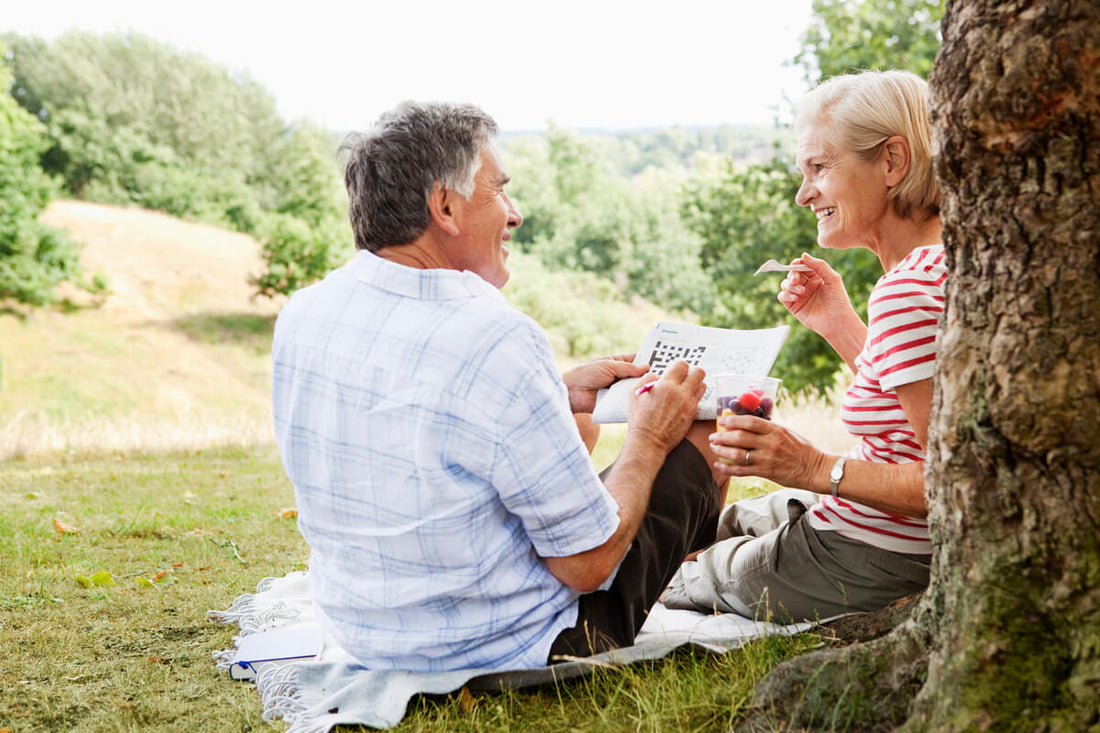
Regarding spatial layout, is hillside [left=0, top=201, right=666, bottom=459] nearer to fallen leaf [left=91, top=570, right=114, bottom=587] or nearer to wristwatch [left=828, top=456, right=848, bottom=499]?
fallen leaf [left=91, top=570, right=114, bottom=587]

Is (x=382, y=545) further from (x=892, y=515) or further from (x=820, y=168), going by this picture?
(x=820, y=168)

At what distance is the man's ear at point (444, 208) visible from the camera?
226cm

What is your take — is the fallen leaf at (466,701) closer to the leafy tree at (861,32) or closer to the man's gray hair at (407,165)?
the man's gray hair at (407,165)

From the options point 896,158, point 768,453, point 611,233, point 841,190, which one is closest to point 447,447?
point 768,453

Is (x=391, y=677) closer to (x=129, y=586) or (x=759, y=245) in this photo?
(x=129, y=586)

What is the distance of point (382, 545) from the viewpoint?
7.29 ft

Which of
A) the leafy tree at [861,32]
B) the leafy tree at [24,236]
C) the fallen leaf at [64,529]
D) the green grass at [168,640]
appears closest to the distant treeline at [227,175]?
the leafy tree at [24,236]

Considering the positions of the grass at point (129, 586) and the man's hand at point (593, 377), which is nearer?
the grass at point (129, 586)

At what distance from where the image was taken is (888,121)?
2.52 meters

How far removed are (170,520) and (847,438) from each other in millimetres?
4637

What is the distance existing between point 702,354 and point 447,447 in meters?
0.92

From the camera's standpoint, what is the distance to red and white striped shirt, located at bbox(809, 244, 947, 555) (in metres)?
2.18

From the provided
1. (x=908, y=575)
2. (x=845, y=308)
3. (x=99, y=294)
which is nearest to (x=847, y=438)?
(x=845, y=308)

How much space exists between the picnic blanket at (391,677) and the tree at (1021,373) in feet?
2.51
